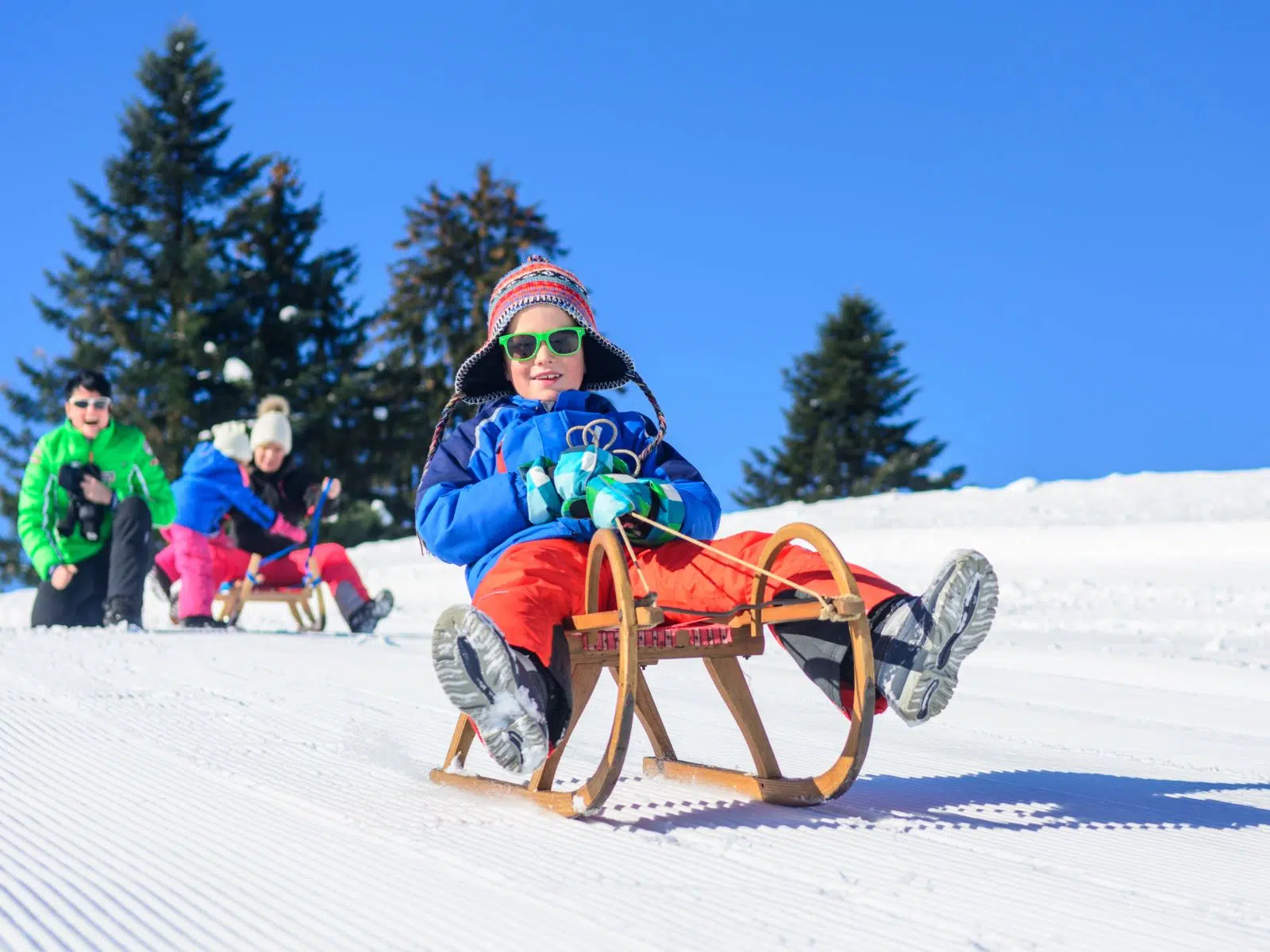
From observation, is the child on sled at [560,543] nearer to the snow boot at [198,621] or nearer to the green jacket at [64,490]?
the green jacket at [64,490]

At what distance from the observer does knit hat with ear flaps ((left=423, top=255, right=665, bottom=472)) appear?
10.1 feet

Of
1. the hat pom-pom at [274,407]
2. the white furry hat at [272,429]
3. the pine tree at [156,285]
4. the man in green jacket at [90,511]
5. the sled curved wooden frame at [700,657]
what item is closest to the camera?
the sled curved wooden frame at [700,657]

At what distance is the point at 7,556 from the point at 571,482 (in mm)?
25390

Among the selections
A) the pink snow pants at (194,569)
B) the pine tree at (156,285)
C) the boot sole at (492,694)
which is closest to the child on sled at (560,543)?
the boot sole at (492,694)

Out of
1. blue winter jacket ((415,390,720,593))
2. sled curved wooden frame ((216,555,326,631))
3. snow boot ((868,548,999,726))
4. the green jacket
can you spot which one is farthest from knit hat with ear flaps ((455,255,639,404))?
sled curved wooden frame ((216,555,326,631))

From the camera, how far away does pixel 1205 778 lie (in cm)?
319

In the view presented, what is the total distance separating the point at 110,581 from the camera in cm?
681

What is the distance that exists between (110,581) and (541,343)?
475 cm

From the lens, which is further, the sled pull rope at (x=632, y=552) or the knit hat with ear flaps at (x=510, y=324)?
the knit hat with ear flaps at (x=510, y=324)

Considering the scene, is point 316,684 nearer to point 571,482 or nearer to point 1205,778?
point 571,482

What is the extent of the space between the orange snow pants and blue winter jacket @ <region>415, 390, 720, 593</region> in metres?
0.09

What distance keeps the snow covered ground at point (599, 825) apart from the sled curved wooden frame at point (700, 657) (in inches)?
2.5

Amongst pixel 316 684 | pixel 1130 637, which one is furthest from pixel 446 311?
pixel 316 684

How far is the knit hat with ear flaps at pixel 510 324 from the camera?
3084 millimetres
